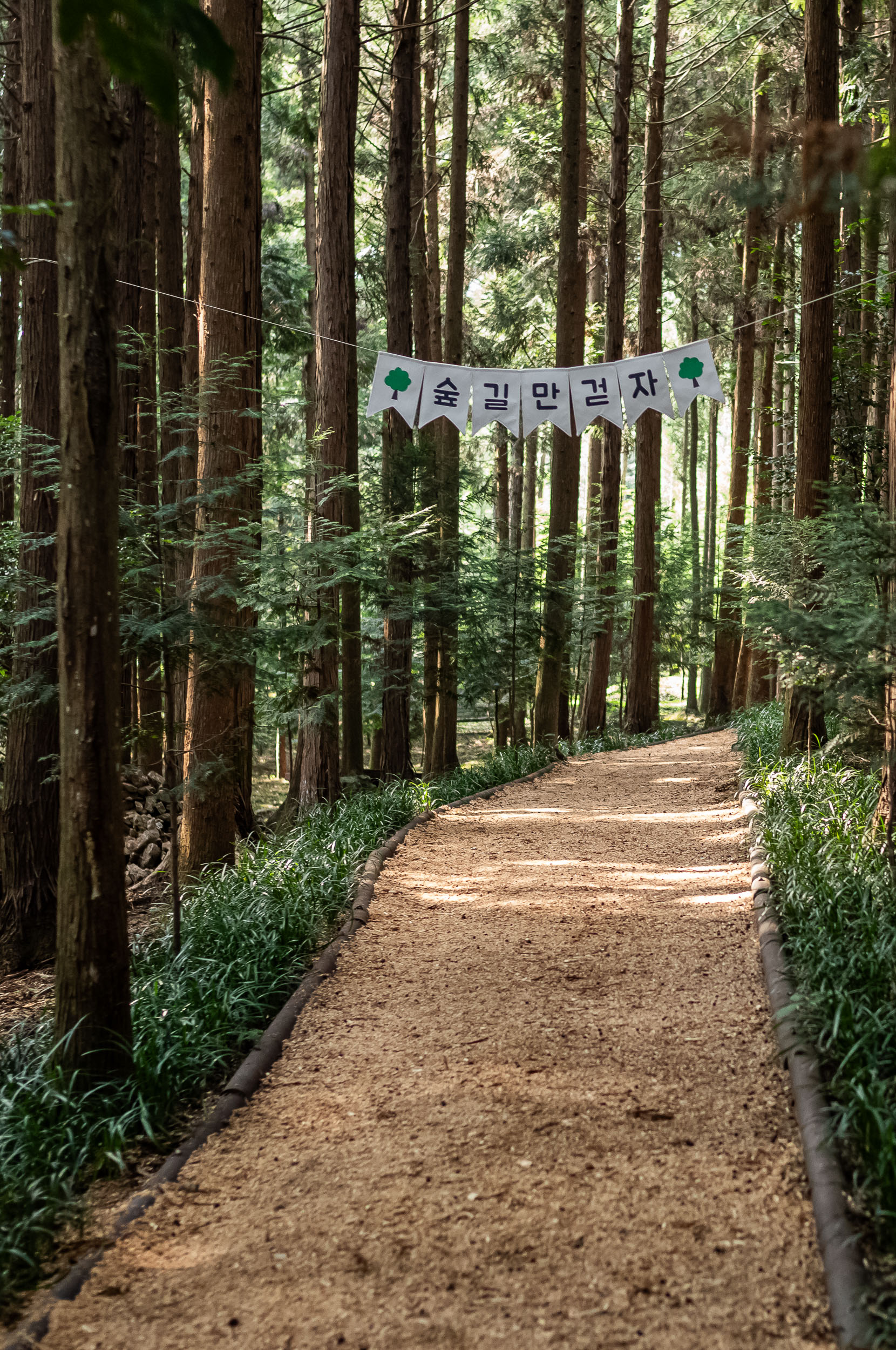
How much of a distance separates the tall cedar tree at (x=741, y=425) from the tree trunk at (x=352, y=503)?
4.85m

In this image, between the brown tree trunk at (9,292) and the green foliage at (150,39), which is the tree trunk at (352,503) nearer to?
the brown tree trunk at (9,292)

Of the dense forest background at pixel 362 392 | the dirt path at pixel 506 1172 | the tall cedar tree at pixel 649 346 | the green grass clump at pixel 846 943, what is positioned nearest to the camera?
the dirt path at pixel 506 1172

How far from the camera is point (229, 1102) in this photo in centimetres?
329

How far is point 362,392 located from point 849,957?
15.2 meters

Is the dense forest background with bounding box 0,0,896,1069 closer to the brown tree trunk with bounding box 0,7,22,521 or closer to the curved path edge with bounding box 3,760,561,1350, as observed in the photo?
the brown tree trunk with bounding box 0,7,22,521

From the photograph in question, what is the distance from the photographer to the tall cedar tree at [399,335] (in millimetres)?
9812

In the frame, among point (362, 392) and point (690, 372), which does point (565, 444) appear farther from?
point (362, 392)

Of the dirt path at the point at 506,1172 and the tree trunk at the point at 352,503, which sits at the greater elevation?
the tree trunk at the point at 352,503

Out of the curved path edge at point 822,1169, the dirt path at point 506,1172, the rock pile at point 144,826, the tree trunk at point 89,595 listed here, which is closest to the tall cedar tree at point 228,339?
the dirt path at point 506,1172

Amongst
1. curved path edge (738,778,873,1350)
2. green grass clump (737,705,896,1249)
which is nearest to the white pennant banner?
green grass clump (737,705,896,1249)

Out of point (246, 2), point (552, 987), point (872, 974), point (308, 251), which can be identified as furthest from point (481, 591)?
point (308, 251)

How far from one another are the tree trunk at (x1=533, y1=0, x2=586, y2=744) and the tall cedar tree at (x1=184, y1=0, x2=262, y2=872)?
198 inches

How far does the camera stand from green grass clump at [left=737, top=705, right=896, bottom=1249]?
250cm

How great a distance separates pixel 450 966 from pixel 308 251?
1664 centimetres
